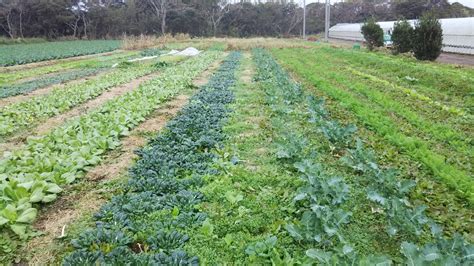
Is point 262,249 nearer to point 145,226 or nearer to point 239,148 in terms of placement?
point 145,226

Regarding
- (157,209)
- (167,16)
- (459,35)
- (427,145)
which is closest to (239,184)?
(157,209)

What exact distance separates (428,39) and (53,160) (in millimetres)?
19459

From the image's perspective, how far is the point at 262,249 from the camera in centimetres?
346

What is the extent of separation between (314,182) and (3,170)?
13.7 ft

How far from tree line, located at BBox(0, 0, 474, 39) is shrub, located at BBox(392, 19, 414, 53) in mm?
30729

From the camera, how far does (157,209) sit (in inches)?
167

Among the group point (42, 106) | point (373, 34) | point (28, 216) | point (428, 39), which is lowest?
point (28, 216)

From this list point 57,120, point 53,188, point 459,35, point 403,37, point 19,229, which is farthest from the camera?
point 459,35

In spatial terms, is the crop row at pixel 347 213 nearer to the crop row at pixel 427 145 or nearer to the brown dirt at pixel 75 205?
the crop row at pixel 427 145

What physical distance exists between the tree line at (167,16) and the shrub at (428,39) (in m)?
34.8

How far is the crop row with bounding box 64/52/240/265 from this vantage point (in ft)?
11.0

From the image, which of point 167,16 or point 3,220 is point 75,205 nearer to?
point 3,220

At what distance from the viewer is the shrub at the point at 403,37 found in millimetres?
22016

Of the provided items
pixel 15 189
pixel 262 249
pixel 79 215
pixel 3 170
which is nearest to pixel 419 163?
pixel 262 249
